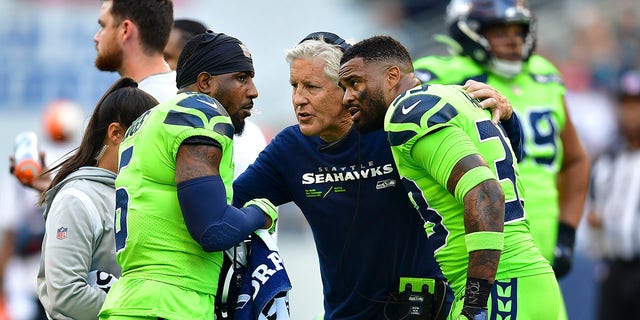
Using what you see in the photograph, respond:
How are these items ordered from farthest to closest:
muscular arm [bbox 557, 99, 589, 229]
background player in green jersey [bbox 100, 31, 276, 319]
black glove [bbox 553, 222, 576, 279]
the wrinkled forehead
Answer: muscular arm [bbox 557, 99, 589, 229] → black glove [bbox 553, 222, 576, 279] → the wrinkled forehead → background player in green jersey [bbox 100, 31, 276, 319]

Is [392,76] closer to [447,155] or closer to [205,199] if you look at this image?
[447,155]

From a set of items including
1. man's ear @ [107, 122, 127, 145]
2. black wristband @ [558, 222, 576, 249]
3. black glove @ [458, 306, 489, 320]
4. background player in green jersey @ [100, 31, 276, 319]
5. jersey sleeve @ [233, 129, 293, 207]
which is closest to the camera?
black glove @ [458, 306, 489, 320]

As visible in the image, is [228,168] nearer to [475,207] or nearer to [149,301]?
[149,301]

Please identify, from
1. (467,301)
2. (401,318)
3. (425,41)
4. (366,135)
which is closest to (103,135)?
(366,135)

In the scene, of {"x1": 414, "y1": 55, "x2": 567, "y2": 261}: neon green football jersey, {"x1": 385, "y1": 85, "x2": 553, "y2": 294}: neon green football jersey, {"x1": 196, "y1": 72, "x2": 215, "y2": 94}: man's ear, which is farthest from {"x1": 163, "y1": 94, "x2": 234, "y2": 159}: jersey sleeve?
{"x1": 414, "y1": 55, "x2": 567, "y2": 261}: neon green football jersey

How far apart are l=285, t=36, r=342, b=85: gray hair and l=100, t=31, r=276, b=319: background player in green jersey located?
81 centimetres

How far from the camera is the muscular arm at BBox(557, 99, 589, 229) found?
29.9ft

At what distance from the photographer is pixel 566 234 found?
8969 millimetres

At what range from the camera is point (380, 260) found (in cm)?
602

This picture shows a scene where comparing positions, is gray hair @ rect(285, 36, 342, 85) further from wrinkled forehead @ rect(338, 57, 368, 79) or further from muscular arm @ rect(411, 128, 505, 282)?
muscular arm @ rect(411, 128, 505, 282)

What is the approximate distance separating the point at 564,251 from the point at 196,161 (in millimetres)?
4428

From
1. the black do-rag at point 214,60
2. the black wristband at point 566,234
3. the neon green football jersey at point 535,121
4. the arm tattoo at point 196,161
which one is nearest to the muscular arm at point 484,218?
the arm tattoo at point 196,161

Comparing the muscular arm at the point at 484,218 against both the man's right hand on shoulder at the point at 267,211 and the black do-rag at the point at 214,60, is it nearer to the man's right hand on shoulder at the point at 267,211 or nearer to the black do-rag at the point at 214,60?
the man's right hand on shoulder at the point at 267,211

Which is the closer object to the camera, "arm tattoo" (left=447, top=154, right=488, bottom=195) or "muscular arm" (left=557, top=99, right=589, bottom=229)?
"arm tattoo" (left=447, top=154, right=488, bottom=195)
